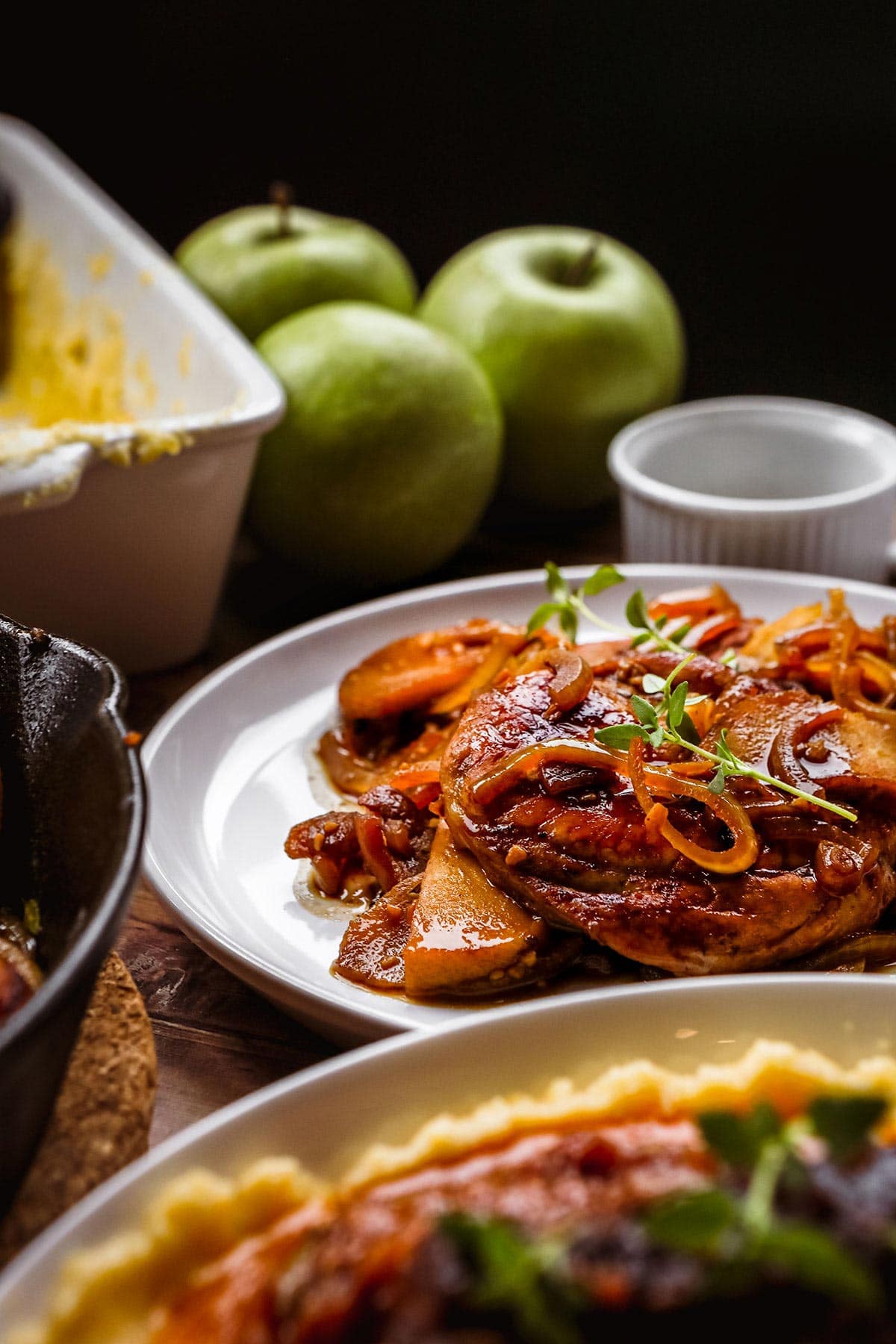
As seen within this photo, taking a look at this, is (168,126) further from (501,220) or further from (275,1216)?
(275,1216)

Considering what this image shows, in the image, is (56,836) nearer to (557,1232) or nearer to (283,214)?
(557,1232)

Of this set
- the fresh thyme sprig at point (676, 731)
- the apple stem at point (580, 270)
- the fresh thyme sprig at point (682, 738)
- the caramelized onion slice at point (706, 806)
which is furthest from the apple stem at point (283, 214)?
the caramelized onion slice at point (706, 806)

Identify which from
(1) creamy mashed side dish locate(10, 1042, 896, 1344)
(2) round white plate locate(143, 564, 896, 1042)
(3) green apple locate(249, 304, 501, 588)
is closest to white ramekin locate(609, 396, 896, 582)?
(2) round white plate locate(143, 564, 896, 1042)

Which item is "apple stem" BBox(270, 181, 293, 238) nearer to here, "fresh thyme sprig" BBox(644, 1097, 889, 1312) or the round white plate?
the round white plate

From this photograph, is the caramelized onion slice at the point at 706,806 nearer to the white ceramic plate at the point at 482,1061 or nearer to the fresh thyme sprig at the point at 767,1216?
the white ceramic plate at the point at 482,1061

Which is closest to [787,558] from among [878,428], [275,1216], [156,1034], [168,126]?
[878,428]
